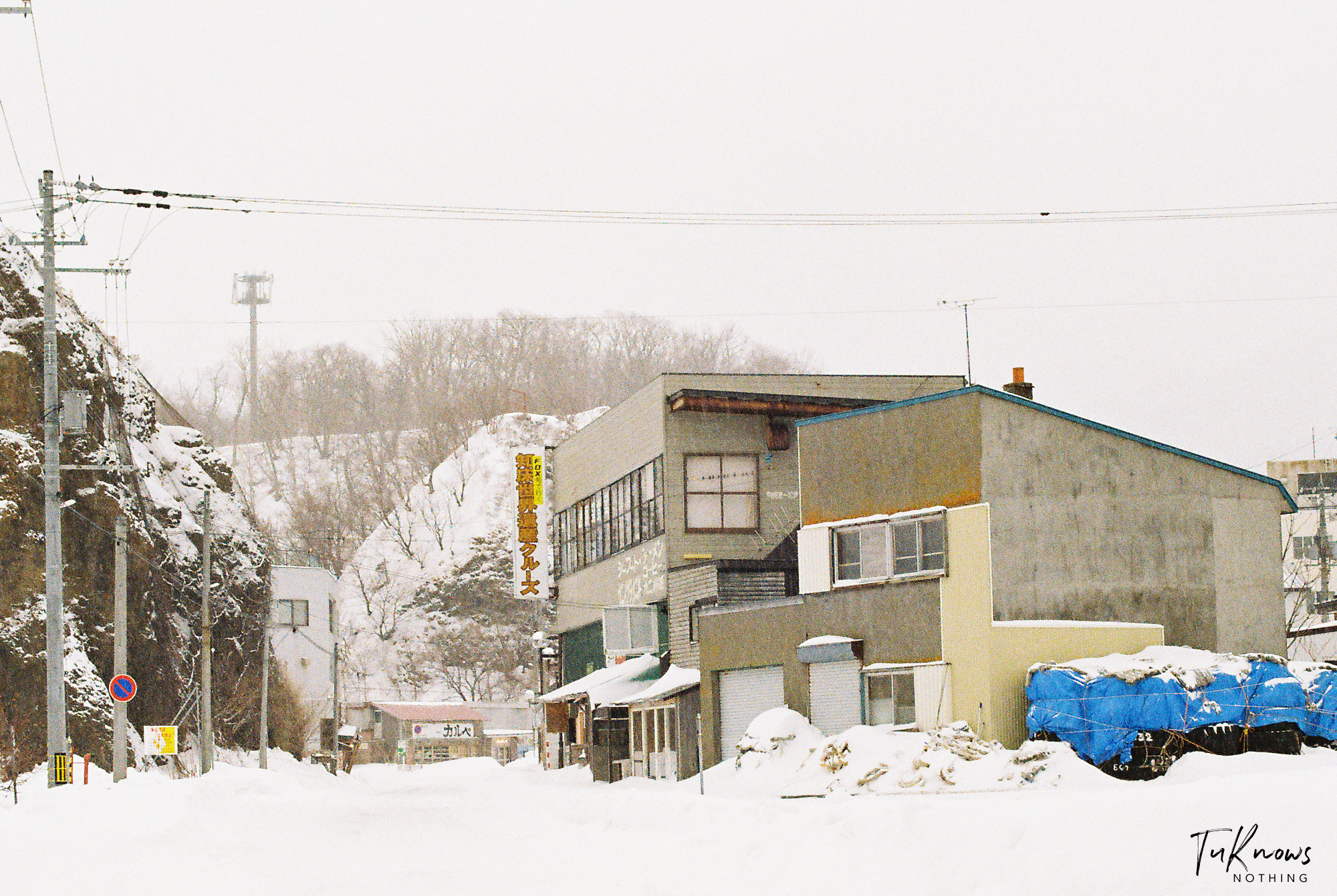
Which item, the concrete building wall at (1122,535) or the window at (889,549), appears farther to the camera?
the window at (889,549)

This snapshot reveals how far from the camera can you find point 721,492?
4116 cm

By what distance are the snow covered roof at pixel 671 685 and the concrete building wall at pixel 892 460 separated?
25.2 ft

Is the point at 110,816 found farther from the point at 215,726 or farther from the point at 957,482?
the point at 215,726

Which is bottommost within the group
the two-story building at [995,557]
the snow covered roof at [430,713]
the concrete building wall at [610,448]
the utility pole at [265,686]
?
the snow covered roof at [430,713]

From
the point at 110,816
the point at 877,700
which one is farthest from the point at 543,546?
the point at 110,816

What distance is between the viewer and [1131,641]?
89.5 ft

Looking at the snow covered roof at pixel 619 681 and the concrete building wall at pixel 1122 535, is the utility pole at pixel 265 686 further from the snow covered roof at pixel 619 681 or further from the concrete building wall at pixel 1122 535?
the concrete building wall at pixel 1122 535

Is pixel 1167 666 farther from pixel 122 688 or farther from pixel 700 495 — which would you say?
pixel 122 688

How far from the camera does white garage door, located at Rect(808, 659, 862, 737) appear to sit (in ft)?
96.6

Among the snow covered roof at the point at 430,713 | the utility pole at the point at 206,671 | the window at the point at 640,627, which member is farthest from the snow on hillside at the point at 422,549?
the window at the point at 640,627

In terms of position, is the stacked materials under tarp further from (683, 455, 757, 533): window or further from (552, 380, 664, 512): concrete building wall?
(552, 380, 664, 512): concrete building wall

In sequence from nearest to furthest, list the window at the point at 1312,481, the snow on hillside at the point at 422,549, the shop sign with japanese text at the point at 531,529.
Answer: the shop sign with japanese text at the point at 531,529 < the window at the point at 1312,481 < the snow on hillside at the point at 422,549

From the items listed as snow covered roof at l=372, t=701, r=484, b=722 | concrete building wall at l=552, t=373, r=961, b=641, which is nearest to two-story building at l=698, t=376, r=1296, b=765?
concrete building wall at l=552, t=373, r=961, b=641

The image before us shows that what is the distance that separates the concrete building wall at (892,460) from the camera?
90.1 feet
